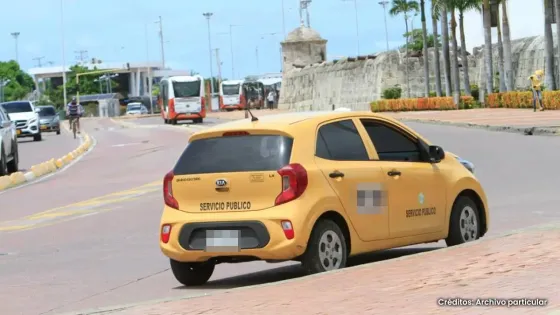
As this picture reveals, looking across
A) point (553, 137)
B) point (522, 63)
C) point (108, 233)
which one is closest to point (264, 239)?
point (108, 233)

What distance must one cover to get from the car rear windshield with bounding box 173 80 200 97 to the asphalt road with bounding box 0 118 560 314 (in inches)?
1620

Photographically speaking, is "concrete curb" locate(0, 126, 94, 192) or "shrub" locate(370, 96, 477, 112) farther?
"shrub" locate(370, 96, 477, 112)

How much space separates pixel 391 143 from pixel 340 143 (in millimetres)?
794

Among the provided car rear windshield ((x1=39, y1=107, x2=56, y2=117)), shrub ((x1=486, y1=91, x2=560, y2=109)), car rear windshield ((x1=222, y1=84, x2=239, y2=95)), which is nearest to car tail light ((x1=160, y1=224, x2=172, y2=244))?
shrub ((x1=486, y1=91, x2=560, y2=109))

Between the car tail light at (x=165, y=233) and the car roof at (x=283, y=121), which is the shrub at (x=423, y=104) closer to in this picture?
the car roof at (x=283, y=121)

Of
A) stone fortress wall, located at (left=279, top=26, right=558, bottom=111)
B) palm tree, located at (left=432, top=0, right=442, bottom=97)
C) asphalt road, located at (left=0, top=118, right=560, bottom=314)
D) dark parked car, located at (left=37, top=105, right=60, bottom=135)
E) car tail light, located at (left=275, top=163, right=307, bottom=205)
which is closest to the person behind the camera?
car tail light, located at (left=275, top=163, right=307, bottom=205)

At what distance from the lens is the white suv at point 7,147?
94.8ft

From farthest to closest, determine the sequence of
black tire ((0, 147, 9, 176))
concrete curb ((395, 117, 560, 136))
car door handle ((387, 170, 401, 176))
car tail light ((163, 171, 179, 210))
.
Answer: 1. concrete curb ((395, 117, 560, 136))
2. black tire ((0, 147, 9, 176))
3. car door handle ((387, 170, 401, 176))
4. car tail light ((163, 171, 179, 210))

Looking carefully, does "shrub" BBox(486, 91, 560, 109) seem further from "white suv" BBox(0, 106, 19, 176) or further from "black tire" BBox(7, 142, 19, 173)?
"white suv" BBox(0, 106, 19, 176)

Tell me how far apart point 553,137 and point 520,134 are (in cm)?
268

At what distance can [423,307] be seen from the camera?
772cm

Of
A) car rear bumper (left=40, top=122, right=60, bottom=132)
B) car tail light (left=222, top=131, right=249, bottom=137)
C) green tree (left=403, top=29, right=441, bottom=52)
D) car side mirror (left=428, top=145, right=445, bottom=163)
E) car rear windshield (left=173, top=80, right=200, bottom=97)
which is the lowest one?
car side mirror (left=428, top=145, right=445, bottom=163)

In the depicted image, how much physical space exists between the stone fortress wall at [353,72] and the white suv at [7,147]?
127 feet

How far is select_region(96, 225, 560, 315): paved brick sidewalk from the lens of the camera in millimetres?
7902
